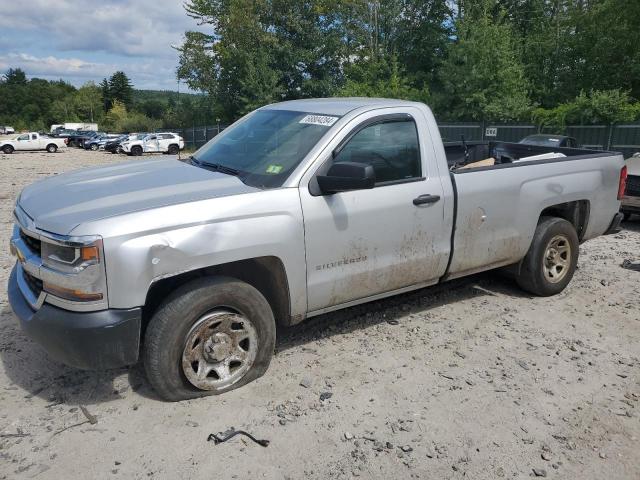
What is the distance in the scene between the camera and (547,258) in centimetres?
536

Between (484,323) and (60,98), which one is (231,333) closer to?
(484,323)

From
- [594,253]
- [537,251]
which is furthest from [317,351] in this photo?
[594,253]

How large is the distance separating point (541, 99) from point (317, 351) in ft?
108

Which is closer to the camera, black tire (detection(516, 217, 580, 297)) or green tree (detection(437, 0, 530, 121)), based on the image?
black tire (detection(516, 217, 580, 297))

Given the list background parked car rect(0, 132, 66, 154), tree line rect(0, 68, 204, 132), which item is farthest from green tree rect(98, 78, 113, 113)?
background parked car rect(0, 132, 66, 154)

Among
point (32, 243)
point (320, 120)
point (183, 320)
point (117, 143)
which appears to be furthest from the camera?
point (117, 143)

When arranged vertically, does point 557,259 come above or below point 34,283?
below

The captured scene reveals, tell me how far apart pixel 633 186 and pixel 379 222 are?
690cm

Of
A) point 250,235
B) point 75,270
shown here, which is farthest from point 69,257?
point 250,235

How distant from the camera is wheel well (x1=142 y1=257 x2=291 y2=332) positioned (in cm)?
341

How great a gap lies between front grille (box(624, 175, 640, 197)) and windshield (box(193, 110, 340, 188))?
7.02 meters

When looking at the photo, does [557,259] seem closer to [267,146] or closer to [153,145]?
[267,146]

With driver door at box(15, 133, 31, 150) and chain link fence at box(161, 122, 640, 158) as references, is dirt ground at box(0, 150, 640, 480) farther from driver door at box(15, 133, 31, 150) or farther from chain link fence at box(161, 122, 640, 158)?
driver door at box(15, 133, 31, 150)

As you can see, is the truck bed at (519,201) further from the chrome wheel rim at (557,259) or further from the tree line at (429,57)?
the tree line at (429,57)
